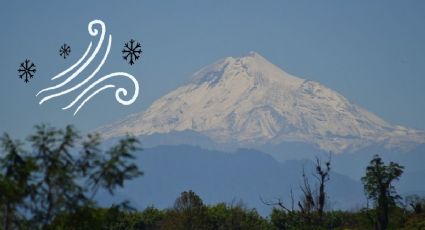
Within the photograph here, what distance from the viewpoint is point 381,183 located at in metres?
106

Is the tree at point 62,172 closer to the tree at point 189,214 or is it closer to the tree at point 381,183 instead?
the tree at point 381,183

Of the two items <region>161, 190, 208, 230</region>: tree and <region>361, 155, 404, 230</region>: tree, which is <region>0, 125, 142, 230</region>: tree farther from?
<region>161, 190, 208, 230</region>: tree

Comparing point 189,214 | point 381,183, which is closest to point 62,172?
point 381,183

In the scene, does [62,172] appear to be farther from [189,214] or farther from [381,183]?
[189,214]

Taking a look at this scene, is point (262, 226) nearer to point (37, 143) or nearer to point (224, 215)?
point (224, 215)

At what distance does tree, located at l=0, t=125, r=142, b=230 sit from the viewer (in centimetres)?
3238

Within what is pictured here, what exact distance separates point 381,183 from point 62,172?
78165mm

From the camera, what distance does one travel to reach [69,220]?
32.5 metres

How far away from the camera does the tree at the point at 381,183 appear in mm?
104250

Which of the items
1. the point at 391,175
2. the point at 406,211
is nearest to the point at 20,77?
the point at 391,175

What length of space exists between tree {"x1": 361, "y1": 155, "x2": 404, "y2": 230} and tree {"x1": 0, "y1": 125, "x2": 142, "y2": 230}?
73458 mm

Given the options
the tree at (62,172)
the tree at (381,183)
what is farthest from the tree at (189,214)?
the tree at (62,172)

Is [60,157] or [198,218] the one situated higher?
[198,218]

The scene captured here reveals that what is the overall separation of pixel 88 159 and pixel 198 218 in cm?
9873
